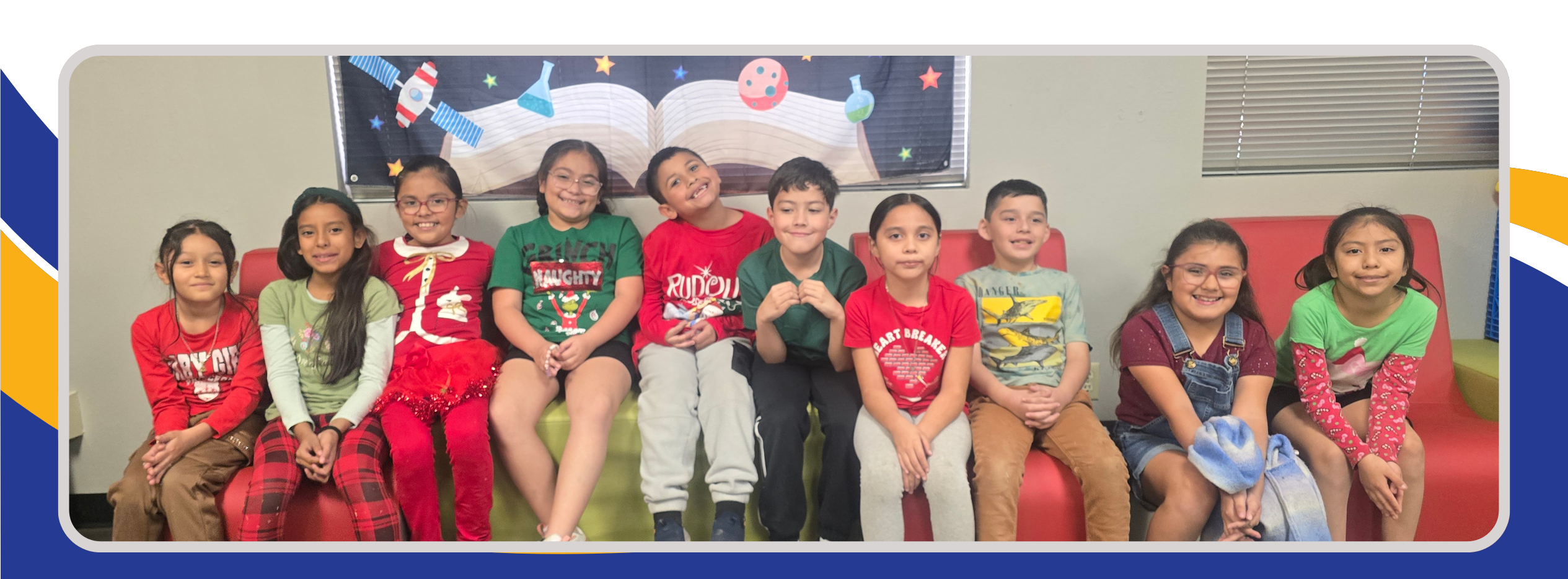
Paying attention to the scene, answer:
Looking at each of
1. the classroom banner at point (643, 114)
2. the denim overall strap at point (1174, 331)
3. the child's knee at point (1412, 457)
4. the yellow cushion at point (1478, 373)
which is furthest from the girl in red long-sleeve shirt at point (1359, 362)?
the classroom banner at point (643, 114)

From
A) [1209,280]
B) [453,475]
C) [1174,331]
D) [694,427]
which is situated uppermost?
[1209,280]

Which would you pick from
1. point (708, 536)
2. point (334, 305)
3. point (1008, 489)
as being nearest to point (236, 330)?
point (334, 305)

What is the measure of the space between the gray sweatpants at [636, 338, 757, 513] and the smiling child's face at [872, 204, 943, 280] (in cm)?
41

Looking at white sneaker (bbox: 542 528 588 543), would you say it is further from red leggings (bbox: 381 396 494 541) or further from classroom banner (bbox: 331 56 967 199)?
classroom banner (bbox: 331 56 967 199)

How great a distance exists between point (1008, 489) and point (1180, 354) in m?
0.49

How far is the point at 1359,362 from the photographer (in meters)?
1.84

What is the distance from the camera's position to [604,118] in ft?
6.17

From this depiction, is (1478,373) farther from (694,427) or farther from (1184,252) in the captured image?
(694,427)

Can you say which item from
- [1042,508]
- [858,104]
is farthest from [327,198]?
[1042,508]

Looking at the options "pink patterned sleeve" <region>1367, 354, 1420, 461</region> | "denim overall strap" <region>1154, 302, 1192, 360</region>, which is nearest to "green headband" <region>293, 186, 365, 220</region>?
"denim overall strap" <region>1154, 302, 1192, 360</region>

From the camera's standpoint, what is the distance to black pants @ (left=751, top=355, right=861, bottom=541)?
1749 mm

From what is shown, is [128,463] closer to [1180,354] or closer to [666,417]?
[666,417]

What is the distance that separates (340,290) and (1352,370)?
2.21 m

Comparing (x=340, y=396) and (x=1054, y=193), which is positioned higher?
(x=1054, y=193)
